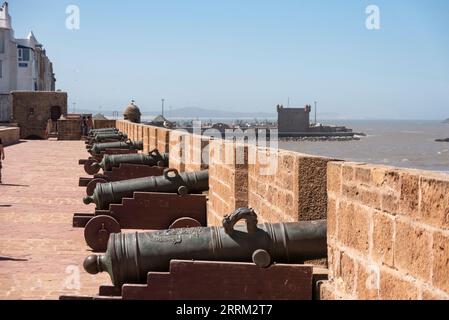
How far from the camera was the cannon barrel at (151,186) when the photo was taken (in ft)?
29.1

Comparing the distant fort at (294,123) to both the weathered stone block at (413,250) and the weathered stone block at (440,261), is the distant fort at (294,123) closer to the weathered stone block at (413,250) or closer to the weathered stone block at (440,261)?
the weathered stone block at (413,250)

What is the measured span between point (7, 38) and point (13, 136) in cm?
2702

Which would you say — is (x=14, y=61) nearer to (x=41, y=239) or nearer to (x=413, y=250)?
(x=41, y=239)

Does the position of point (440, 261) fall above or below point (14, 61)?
below

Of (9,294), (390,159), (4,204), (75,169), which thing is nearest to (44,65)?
(390,159)

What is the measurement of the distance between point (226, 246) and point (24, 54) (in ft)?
184

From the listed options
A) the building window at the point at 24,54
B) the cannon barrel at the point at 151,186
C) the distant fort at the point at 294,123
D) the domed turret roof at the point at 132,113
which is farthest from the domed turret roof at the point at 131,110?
the distant fort at the point at 294,123

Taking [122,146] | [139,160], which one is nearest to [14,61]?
[122,146]

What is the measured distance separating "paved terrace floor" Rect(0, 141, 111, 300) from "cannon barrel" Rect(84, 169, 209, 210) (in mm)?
562

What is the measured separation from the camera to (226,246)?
4.71m

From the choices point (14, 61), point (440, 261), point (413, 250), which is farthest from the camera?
point (14, 61)

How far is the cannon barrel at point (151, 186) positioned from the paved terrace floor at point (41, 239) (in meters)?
0.56

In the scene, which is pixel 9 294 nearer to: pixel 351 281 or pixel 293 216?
pixel 293 216
